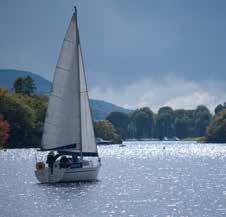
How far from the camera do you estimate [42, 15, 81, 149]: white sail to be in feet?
261

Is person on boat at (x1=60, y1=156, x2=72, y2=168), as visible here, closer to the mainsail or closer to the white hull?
the white hull

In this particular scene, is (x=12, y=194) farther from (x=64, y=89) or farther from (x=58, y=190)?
(x=64, y=89)

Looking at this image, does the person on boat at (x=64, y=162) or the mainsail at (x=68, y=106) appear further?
A: the mainsail at (x=68, y=106)

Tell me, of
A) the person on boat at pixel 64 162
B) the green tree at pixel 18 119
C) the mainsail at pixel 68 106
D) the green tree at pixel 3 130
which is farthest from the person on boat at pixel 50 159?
the green tree at pixel 18 119

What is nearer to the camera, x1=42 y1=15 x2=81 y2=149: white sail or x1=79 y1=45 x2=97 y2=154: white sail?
x1=42 y1=15 x2=81 y2=149: white sail

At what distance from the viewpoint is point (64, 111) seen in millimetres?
80250

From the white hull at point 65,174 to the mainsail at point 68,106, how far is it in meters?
2.27

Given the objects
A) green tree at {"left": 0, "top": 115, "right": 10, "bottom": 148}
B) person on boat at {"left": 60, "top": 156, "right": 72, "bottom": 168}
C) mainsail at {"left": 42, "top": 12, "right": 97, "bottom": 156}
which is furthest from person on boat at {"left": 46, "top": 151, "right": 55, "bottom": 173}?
green tree at {"left": 0, "top": 115, "right": 10, "bottom": 148}

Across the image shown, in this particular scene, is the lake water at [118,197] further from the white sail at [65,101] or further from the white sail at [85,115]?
the white sail at [65,101]

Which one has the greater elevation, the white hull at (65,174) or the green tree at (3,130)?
the green tree at (3,130)

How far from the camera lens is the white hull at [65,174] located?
76.6 meters

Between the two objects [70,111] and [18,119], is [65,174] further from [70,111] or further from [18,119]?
[18,119]

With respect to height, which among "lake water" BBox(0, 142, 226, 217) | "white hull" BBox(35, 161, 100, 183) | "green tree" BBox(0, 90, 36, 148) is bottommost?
"lake water" BBox(0, 142, 226, 217)

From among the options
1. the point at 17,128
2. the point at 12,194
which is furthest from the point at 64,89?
the point at 17,128
